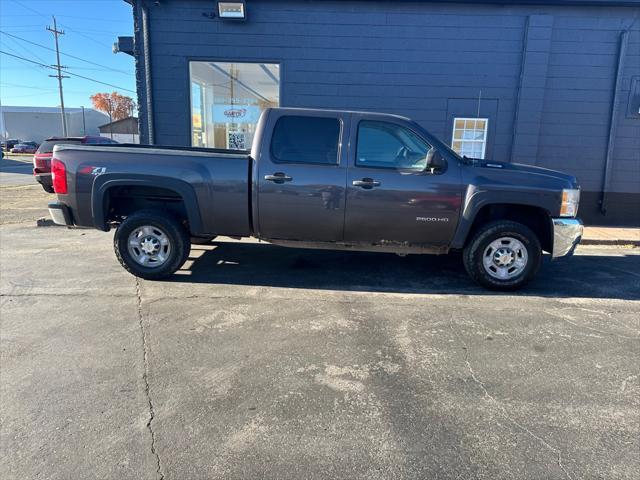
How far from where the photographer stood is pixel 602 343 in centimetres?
396

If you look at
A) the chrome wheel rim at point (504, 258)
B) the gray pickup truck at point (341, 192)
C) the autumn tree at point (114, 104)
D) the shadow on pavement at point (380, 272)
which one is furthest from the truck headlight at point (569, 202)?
the autumn tree at point (114, 104)

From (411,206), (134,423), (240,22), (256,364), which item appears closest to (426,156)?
(411,206)

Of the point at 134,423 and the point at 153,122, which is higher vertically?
the point at 153,122

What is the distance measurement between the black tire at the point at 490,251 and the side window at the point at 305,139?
1.98 meters

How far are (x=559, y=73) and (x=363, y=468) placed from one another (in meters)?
9.99

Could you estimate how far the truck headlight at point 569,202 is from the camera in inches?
199

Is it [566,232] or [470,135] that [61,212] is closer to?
[566,232]

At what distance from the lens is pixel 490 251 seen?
5.26 meters

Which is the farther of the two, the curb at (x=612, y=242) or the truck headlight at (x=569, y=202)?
the curb at (x=612, y=242)

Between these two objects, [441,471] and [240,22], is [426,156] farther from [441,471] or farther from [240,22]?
[240,22]

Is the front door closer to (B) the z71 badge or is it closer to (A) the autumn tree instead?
(B) the z71 badge

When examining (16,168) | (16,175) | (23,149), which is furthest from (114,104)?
(16,175)

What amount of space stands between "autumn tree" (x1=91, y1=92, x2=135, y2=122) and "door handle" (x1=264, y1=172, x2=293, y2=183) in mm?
103082

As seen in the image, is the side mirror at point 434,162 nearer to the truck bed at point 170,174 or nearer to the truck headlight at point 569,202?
the truck headlight at point 569,202
